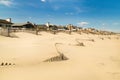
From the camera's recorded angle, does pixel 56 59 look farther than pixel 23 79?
Yes

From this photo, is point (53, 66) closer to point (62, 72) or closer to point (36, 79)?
point (62, 72)

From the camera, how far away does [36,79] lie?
709cm

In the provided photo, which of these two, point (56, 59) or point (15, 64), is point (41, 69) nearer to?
point (15, 64)

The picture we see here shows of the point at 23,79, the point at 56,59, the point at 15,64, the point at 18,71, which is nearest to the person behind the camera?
the point at 23,79

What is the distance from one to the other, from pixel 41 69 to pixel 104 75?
343 centimetres

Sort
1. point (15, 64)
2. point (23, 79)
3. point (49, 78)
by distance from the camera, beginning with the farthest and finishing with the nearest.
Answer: point (15, 64), point (49, 78), point (23, 79)

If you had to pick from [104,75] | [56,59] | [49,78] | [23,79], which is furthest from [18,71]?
[104,75]

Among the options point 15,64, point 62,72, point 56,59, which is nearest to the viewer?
point 62,72

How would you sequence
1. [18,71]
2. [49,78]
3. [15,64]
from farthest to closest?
[15,64] < [18,71] < [49,78]

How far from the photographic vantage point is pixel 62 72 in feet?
28.1

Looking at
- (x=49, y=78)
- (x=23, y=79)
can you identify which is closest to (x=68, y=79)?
(x=49, y=78)

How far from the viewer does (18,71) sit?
7957 millimetres

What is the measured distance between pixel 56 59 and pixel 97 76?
361 centimetres

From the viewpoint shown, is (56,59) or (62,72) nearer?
(62,72)
